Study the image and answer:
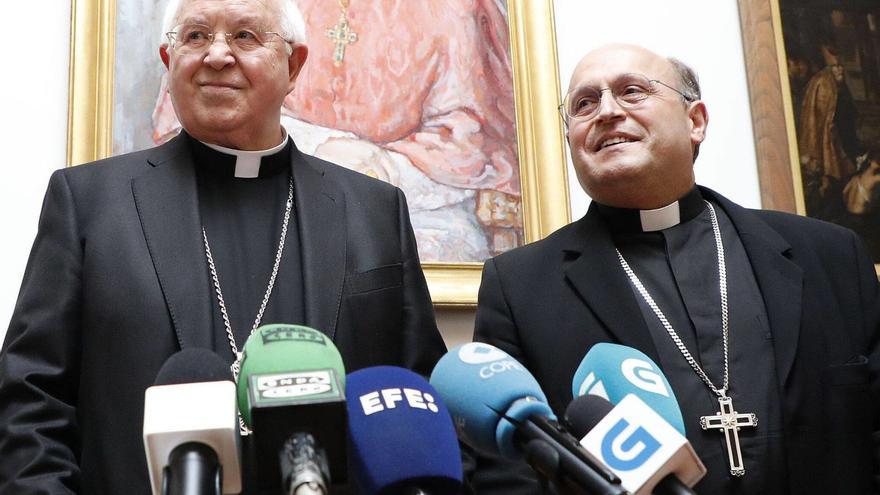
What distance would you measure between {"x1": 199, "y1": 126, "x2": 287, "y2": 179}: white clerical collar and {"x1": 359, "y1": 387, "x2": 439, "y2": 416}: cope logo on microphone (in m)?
1.32

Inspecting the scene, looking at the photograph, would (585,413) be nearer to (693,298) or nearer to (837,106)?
(693,298)

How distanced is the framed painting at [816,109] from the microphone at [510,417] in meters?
2.71

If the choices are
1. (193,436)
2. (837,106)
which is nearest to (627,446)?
(193,436)

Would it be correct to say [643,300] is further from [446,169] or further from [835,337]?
[446,169]

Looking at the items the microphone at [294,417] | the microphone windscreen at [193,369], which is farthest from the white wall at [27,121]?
the microphone at [294,417]

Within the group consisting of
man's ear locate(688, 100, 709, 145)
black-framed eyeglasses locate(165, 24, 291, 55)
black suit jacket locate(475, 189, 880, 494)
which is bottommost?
black suit jacket locate(475, 189, 880, 494)

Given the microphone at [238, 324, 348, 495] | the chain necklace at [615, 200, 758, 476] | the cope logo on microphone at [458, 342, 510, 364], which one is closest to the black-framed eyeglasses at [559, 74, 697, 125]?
the chain necklace at [615, 200, 758, 476]

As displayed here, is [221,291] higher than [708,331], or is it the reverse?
[221,291]

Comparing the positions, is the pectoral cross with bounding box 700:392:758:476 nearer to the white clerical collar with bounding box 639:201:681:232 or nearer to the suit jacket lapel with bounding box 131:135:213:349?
the white clerical collar with bounding box 639:201:681:232

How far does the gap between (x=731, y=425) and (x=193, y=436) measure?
4.94ft

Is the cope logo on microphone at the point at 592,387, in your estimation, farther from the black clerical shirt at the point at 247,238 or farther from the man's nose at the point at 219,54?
the man's nose at the point at 219,54

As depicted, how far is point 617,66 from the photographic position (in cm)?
281

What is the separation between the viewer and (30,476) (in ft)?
6.17

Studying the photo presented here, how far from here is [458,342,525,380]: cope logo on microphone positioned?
150cm
